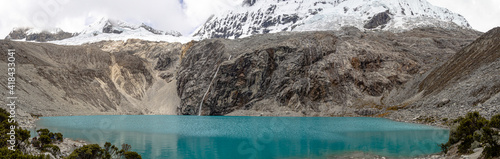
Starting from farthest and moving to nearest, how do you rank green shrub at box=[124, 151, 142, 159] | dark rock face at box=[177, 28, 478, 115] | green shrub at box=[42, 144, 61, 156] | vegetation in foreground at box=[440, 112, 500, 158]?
dark rock face at box=[177, 28, 478, 115] → green shrub at box=[42, 144, 61, 156] → green shrub at box=[124, 151, 142, 159] → vegetation in foreground at box=[440, 112, 500, 158]

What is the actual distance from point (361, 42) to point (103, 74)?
4284 inches

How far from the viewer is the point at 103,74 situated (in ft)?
469

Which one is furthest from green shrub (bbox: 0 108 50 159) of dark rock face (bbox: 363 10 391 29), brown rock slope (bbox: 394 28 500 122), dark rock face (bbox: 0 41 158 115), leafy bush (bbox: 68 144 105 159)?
dark rock face (bbox: 363 10 391 29)

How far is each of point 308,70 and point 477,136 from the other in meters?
97.5

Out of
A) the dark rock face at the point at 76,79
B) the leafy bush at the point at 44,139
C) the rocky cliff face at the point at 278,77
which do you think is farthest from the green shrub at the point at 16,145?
the rocky cliff face at the point at 278,77

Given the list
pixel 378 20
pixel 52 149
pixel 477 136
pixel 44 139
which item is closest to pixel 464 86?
pixel 477 136

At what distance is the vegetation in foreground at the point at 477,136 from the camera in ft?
68.0

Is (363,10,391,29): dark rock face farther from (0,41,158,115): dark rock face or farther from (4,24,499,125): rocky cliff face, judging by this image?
(0,41,158,115): dark rock face

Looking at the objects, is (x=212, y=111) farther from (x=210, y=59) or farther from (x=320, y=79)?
(x=320, y=79)

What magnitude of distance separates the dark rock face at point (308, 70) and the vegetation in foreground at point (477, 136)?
81.3 meters

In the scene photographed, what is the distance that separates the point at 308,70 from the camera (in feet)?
400

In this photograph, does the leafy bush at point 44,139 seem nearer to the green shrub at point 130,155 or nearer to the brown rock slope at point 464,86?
the green shrub at point 130,155

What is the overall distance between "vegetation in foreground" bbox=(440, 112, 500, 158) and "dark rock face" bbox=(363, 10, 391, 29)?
171184 mm

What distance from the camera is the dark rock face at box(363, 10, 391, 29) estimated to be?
19062 cm
